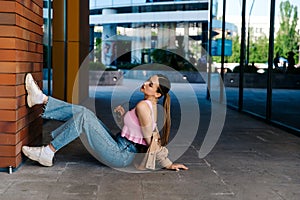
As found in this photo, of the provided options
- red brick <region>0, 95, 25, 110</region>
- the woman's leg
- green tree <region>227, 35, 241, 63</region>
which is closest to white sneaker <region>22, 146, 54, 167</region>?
the woman's leg

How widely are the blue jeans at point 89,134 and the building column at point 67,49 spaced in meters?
4.66

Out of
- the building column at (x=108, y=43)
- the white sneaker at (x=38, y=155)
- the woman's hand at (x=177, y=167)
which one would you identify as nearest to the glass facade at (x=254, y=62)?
the woman's hand at (x=177, y=167)

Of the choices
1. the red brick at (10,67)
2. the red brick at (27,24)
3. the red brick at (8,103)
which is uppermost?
the red brick at (27,24)

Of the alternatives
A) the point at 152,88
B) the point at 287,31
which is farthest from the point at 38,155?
the point at 287,31

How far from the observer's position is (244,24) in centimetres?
1005

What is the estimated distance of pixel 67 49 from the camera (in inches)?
383

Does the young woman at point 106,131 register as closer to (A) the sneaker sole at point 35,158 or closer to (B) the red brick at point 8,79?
(A) the sneaker sole at point 35,158

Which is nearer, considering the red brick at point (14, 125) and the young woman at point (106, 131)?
the red brick at point (14, 125)

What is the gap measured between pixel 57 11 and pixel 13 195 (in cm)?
626

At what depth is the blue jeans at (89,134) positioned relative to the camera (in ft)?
13.5

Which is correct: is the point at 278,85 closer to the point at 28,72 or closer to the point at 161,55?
the point at 28,72

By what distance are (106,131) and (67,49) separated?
580 centimetres

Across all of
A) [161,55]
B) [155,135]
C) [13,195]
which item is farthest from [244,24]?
[161,55]

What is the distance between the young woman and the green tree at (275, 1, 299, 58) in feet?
12.2
